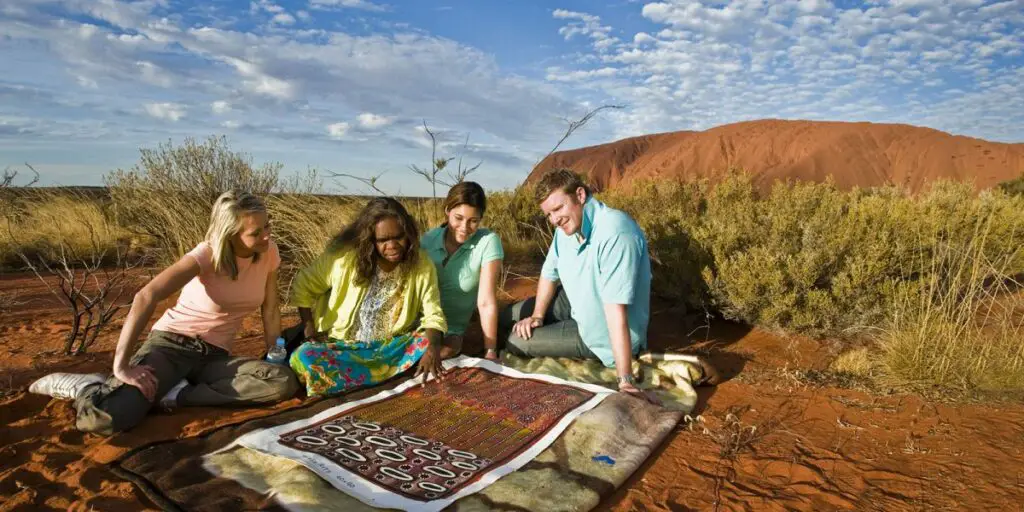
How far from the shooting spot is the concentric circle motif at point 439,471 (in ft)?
7.14

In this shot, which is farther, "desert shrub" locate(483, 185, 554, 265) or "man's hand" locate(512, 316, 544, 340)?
"desert shrub" locate(483, 185, 554, 265)

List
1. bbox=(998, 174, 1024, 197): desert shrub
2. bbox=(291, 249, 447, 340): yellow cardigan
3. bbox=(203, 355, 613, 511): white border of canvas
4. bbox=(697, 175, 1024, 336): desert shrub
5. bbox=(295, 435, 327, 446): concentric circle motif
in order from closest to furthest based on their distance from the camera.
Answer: bbox=(203, 355, 613, 511): white border of canvas → bbox=(295, 435, 327, 446): concentric circle motif → bbox=(291, 249, 447, 340): yellow cardigan → bbox=(697, 175, 1024, 336): desert shrub → bbox=(998, 174, 1024, 197): desert shrub

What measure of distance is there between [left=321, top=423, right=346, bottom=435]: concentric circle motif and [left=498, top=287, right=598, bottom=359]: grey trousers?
55.8 inches

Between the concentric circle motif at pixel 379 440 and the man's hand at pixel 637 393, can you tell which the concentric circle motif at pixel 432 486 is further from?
the man's hand at pixel 637 393

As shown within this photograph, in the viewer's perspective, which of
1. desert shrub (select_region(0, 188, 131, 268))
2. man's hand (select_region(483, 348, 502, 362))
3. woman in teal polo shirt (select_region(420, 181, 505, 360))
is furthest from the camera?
desert shrub (select_region(0, 188, 131, 268))

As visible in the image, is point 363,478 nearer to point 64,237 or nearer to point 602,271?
point 602,271

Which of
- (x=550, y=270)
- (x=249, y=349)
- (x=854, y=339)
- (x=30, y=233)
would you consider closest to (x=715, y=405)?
A: (x=550, y=270)

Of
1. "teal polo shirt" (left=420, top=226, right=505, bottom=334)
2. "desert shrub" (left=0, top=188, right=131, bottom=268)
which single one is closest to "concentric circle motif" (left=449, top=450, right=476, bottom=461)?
"teal polo shirt" (left=420, top=226, right=505, bottom=334)

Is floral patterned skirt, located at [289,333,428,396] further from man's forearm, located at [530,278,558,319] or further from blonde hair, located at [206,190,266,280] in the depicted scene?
man's forearm, located at [530,278,558,319]

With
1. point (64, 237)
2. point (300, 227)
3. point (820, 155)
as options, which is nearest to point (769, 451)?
point (300, 227)

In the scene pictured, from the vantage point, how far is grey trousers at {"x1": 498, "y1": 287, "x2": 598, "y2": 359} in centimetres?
357

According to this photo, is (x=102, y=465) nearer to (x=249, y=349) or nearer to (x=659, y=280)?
(x=249, y=349)

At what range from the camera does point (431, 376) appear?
3.16 meters

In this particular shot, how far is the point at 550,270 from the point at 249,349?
215 cm
